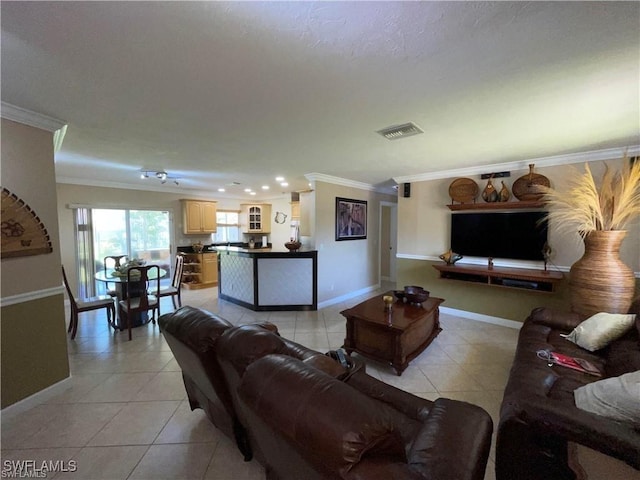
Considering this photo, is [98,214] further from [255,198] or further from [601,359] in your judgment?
[601,359]

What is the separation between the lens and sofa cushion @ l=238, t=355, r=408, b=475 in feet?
2.17

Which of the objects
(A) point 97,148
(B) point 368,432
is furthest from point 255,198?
(B) point 368,432

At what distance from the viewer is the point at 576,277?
2611 millimetres

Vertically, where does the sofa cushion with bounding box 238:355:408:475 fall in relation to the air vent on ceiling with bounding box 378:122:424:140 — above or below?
below

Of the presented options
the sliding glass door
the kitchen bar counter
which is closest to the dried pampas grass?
the kitchen bar counter

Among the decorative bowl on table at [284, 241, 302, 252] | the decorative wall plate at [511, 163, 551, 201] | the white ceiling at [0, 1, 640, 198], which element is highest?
the white ceiling at [0, 1, 640, 198]

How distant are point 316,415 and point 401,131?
241 centimetres

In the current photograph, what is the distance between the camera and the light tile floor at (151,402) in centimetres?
161

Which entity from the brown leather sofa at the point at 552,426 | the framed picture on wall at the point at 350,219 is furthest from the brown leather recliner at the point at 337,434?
the framed picture on wall at the point at 350,219

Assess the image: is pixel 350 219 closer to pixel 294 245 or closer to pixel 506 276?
pixel 294 245

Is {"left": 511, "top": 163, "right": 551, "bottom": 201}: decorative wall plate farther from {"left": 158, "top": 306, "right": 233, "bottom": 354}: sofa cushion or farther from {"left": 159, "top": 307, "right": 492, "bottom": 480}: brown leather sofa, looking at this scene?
{"left": 158, "top": 306, "right": 233, "bottom": 354}: sofa cushion

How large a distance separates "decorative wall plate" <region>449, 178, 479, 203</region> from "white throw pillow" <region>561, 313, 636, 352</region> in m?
2.23

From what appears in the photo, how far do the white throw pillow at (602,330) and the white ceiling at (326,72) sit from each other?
1.64 meters

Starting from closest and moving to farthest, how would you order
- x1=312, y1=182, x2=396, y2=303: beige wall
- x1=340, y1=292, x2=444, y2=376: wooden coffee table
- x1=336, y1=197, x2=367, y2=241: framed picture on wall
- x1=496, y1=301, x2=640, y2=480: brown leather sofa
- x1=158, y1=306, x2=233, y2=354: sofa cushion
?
x1=496, y1=301, x2=640, y2=480: brown leather sofa, x1=158, y1=306, x2=233, y2=354: sofa cushion, x1=340, y1=292, x2=444, y2=376: wooden coffee table, x1=312, y1=182, x2=396, y2=303: beige wall, x1=336, y1=197, x2=367, y2=241: framed picture on wall
